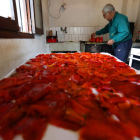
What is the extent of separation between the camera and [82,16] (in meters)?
3.69

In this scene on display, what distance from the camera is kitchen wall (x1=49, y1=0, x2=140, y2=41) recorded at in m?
3.54

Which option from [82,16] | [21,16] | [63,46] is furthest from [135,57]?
[21,16]

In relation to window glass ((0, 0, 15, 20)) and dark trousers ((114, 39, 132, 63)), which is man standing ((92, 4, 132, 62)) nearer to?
dark trousers ((114, 39, 132, 63))

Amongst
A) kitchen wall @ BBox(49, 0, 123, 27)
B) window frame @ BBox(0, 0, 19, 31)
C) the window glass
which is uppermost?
kitchen wall @ BBox(49, 0, 123, 27)

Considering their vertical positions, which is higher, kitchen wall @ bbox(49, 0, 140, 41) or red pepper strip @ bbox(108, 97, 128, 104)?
kitchen wall @ bbox(49, 0, 140, 41)

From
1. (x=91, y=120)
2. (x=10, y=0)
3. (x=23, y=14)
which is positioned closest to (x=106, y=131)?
(x=91, y=120)

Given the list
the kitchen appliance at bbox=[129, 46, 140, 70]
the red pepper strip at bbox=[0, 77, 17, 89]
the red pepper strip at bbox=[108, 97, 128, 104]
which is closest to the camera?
the red pepper strip at bbox=[108, 97, 128, 104]

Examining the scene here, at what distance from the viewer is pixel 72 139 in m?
0.37

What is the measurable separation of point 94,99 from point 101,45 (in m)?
2.58

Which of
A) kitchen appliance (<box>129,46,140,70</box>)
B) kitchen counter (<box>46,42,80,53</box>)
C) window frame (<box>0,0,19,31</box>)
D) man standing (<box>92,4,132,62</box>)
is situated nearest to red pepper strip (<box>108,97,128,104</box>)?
Result: window frame (<box>0,0,19,31</box>)

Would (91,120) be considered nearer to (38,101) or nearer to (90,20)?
(38,101)

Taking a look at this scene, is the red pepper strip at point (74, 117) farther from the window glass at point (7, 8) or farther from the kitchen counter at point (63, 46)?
the kitchen counter at point (63, 46)

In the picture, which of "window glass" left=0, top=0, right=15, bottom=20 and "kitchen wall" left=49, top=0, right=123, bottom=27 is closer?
"window glass" left=0, top=0, right=15, bottom=20

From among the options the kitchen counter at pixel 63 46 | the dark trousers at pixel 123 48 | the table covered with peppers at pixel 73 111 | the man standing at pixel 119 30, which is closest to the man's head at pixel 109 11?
the man standing at pixel 119 30
